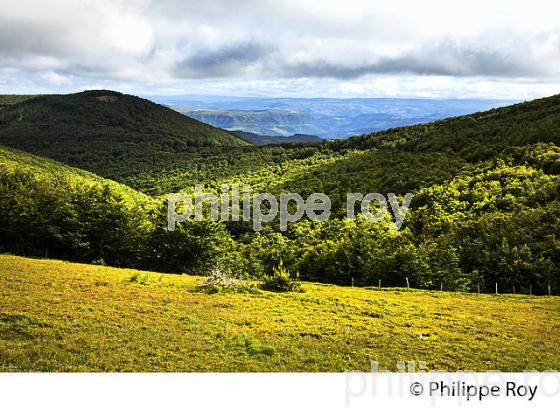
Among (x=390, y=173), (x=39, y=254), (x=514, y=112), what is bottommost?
(x=39, y=254)

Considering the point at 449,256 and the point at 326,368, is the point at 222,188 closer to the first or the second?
the point at 449,256

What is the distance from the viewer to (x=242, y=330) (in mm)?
25094

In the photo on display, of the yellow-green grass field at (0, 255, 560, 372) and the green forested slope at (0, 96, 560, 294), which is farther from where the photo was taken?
the green forested slope at (0, 96, 560, 294)

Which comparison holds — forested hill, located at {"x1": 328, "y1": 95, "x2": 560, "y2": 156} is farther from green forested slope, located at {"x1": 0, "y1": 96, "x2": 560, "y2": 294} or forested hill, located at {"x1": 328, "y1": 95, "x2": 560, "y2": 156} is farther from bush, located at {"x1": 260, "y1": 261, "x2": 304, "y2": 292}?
bush, located at {"x1": 260, "y1": 261, "x2": 304, "y2": 292}

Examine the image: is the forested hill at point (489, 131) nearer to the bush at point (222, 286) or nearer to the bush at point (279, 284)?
the bush at point (279, 284)

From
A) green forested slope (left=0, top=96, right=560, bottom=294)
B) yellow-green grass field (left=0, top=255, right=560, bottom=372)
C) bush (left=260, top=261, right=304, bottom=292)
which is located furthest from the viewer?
green forested slope (left=0, top=96, right=560, bottom=294)

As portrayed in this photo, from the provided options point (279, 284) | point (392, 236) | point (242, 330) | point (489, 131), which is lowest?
point (279, 284)

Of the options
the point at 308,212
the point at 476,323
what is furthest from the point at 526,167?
the point at 476,323

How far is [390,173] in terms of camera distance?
401 feet

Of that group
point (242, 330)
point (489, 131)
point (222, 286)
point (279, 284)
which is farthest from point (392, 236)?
point (489, 131)

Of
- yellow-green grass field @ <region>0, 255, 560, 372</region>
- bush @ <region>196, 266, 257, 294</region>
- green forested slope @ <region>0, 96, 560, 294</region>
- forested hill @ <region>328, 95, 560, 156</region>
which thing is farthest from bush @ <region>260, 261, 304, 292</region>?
forested hill @ <region>328, 95, 560, 156</region>

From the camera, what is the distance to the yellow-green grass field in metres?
19.9

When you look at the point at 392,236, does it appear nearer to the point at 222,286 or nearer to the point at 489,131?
the point at 222,286
